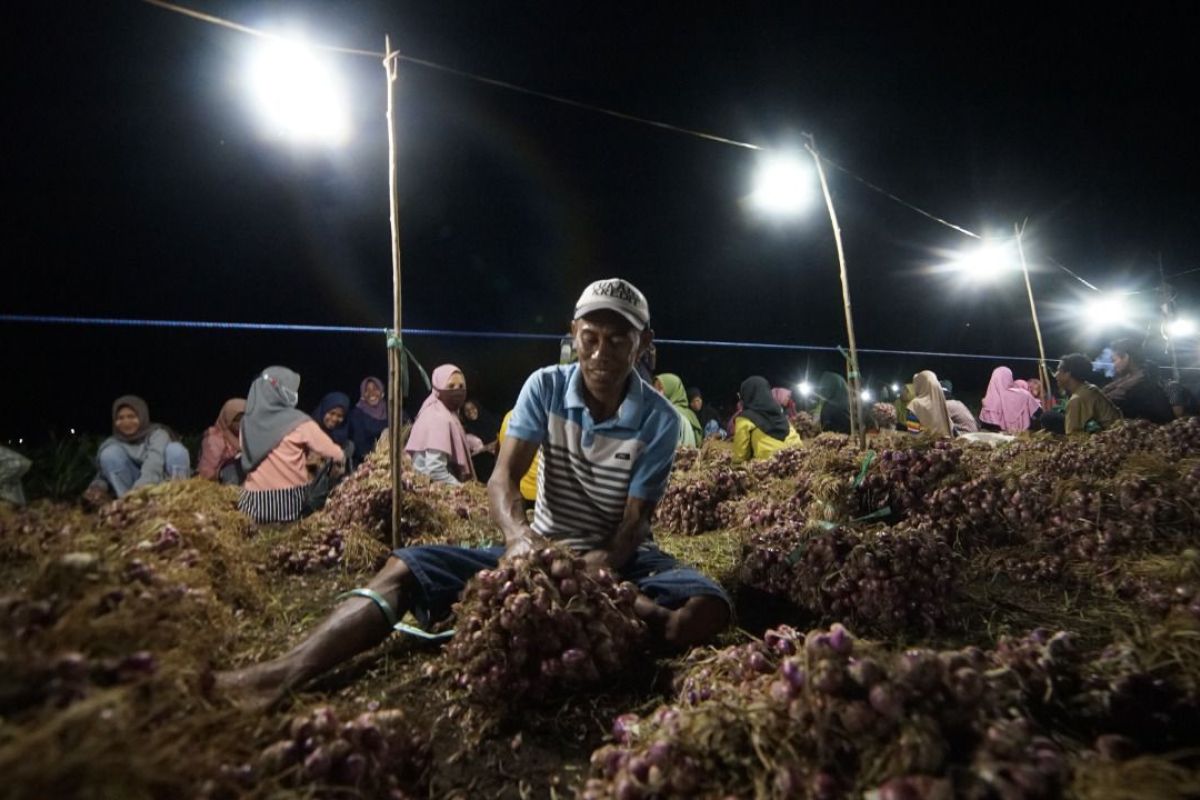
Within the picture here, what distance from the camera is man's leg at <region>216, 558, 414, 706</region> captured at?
1.91 m

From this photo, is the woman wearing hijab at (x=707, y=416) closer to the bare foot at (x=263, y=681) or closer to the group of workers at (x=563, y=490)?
the group of workers at (x=563, y=490)

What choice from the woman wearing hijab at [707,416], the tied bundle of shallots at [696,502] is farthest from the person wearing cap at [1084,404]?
the woman wearing hijab at [707,416]

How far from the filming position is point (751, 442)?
23.0 ft

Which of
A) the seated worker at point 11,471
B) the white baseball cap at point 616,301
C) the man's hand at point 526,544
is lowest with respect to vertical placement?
the man's hand at point 526,544

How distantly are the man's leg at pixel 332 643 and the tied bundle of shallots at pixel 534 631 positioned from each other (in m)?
0.38

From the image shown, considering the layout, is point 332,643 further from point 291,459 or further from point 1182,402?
point 1182,402

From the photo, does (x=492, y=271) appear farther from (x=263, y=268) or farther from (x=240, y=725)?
(x=240, y=725)

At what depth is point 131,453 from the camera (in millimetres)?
5957

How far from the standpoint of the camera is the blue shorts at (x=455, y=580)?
2.40 metres

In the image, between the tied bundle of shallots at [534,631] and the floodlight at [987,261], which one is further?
the floodlight at [987,261]

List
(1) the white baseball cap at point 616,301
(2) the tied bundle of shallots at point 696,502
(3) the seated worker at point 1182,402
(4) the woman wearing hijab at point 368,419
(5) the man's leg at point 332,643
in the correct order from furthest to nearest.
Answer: (3) the seated worker at point 1182,402 < (4) the woman wearing hijab at point 368,419 < (2) the tied bundle of shallots at point 696,502 < (1) the white baseball cap at point 616,301 < (5) the man's leg at point 332,643

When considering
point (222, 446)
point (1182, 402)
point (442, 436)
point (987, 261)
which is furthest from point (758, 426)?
point (1182, 402)

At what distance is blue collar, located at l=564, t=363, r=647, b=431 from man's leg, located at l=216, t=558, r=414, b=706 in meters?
1.18

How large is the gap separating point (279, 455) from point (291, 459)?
0.12 m
